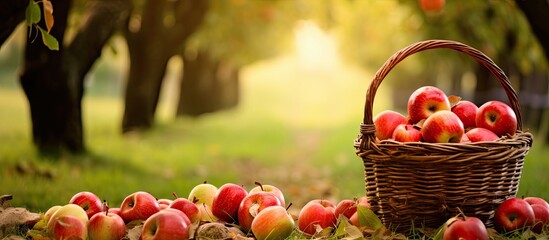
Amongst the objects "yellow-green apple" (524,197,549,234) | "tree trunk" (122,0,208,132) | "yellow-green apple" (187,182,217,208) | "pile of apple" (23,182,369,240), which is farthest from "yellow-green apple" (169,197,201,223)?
"tree trunk" (122,0,208,132)

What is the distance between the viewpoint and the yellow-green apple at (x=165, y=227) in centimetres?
369

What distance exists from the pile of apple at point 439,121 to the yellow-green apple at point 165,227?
1286 millimetres

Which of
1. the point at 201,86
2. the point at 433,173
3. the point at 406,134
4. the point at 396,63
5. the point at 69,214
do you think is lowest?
the point at 201,86

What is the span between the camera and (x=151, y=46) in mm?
13688

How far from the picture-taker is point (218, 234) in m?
3.85

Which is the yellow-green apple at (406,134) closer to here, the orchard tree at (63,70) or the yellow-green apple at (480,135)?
the yellow-green apple at (480,135)

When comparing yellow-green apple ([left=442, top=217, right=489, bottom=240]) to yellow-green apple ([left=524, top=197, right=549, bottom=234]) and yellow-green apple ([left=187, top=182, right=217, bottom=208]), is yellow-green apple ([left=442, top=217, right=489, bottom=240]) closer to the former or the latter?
yellow-green apple ([left=524, top=197, right=549, bottom=234])

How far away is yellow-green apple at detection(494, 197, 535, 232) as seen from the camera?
13.1 feet

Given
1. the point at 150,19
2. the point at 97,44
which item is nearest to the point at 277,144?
the point at 150,19

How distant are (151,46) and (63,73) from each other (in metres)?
4.82

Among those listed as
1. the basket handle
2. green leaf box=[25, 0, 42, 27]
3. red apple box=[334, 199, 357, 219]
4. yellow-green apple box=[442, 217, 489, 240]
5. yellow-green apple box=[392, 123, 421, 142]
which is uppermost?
green leaf box=[25, 0, 42, 27]

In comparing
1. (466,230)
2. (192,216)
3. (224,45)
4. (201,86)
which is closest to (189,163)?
(192,216)

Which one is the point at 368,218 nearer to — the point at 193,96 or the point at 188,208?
the point at 188,208

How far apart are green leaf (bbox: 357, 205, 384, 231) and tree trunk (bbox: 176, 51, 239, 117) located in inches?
629
